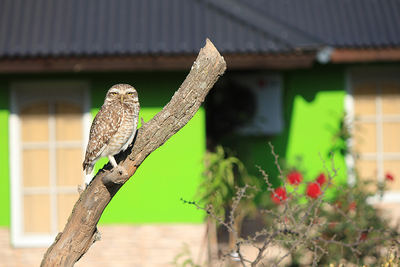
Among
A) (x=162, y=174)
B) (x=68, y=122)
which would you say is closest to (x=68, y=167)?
(x=68, y=122)

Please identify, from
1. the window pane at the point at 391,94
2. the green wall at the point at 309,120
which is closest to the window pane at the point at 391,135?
the window pane at the point at 391,94

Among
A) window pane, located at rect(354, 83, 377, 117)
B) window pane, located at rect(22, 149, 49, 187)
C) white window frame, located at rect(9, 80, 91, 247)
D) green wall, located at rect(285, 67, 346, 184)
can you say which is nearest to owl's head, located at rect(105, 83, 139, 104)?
white window frame, located at rect(9, 80, 91, 247)

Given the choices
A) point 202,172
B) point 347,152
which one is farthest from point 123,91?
point 347,152

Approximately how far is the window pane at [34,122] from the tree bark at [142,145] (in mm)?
3925

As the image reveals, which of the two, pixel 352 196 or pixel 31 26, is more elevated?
pixel 31 26

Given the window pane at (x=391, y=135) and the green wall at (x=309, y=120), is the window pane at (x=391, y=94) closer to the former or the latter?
the window pane at (x=391, y=135)

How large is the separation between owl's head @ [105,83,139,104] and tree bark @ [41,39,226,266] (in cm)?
58

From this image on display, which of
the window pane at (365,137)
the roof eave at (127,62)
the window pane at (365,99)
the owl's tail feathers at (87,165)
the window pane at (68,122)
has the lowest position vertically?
the owl's tail feathers at (87,165)

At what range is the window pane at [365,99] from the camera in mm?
9430

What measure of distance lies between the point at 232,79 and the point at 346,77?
179 centimetres

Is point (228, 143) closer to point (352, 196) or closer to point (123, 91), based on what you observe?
point (352, 196)

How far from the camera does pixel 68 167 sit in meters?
8.57

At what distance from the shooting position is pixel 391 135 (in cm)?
958

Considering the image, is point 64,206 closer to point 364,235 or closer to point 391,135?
point 364,235
